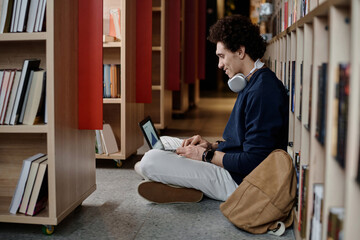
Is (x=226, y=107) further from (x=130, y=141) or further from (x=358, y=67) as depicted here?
(x=358, y=67)

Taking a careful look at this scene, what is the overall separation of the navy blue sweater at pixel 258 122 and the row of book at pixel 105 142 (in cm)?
120

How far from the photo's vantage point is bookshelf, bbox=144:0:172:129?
14.5 feet

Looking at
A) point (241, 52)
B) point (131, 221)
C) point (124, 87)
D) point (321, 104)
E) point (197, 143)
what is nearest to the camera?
point (321, 104)

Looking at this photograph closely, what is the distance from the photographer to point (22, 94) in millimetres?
1797

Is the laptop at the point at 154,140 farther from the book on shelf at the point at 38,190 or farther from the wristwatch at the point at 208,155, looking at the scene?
the book on shelf at the point at 38,190

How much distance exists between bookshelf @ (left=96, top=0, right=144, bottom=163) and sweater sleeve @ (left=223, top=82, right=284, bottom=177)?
1245 millimetres

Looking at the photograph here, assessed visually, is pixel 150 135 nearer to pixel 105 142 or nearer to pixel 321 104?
pixel 105 142

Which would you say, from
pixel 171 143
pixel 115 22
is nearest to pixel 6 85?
pixel 171 143

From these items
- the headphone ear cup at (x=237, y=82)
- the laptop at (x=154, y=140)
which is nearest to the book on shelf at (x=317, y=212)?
the headphone ear cup at (x=237, y=82)

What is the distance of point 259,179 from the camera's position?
1818mm

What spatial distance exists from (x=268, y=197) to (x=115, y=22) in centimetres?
190

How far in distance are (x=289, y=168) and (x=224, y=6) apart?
11.9 meters

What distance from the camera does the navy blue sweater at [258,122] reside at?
1.96m

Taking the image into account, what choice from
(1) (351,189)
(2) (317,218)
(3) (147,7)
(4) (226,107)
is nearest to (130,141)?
(3) (147,7)
